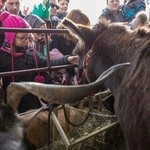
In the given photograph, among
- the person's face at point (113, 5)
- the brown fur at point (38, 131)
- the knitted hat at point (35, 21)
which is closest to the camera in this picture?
the brown fur at point (38, 131)

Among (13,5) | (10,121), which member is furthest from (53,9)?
(10,121)

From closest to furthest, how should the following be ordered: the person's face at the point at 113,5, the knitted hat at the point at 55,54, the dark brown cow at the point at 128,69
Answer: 1. the dark brown cow at the point at 128,69
2. the knitted hat at the point at 55,54
3. the person's face at the point at 113,5

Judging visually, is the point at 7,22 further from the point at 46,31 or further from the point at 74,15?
the point at 74,15

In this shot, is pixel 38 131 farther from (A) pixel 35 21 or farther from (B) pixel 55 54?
(A) pixel 35 21

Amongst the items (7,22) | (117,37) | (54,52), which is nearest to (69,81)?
(54,52)

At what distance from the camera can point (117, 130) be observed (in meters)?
4.49

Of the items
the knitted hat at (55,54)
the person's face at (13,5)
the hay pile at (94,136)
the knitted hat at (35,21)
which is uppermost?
the person's face at (13,5)

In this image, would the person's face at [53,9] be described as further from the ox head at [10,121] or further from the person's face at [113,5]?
the ox head at [10,121]

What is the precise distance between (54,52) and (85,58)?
Result: 4.13 ft

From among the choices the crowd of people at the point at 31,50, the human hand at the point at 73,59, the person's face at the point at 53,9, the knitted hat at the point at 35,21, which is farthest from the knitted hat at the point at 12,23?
the person's face at the point at 53,9

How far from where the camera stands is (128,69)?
2795 millimetres

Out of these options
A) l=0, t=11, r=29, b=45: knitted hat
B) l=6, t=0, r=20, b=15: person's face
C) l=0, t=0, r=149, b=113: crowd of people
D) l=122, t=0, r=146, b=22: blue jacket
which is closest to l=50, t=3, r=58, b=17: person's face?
l=0, t=0, r=149, b=113: crowd of people

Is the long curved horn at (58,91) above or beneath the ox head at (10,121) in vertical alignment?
above

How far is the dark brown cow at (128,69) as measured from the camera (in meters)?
2.48
